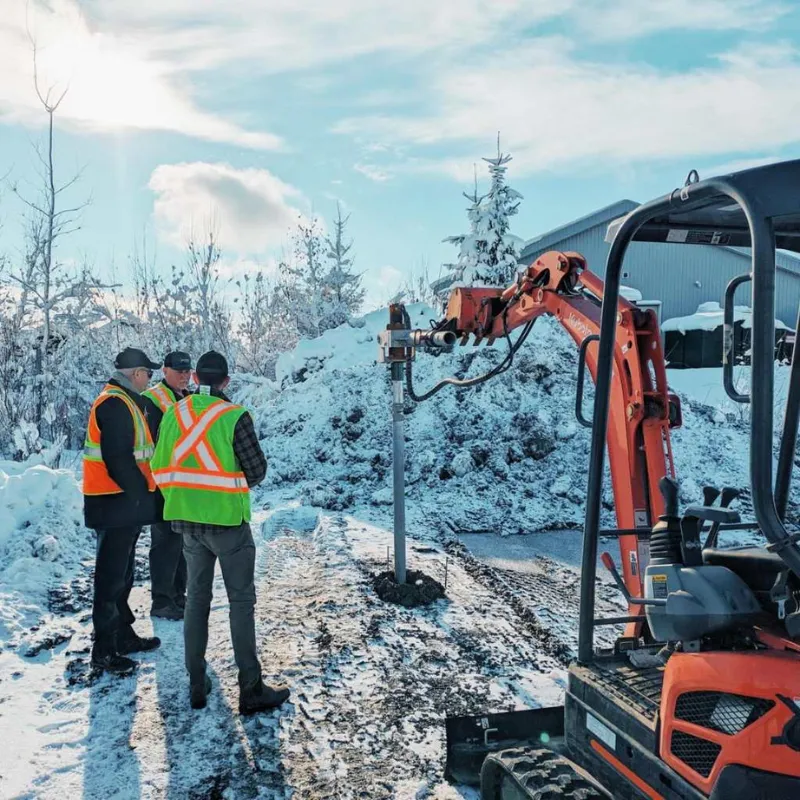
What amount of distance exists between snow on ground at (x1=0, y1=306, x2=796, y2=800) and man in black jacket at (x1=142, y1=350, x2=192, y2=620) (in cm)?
20

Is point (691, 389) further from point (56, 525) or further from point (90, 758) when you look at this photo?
point (90, 758)

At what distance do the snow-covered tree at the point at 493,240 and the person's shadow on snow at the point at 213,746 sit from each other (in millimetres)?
14936

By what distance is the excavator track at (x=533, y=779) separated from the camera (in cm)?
239

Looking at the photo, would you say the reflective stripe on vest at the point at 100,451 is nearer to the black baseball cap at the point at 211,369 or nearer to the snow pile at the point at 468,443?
the black baseball cap at the point at 211,369

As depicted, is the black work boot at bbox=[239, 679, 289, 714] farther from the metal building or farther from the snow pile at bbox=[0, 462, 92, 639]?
the metal building

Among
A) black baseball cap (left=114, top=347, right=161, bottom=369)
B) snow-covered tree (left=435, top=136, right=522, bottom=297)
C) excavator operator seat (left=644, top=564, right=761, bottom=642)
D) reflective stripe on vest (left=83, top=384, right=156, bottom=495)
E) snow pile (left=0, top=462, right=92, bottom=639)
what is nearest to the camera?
excavator operator seat (left=644, top=564, right=761, bottom=642)

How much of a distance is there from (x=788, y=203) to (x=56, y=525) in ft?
25.0

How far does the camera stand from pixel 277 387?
54.8 feet

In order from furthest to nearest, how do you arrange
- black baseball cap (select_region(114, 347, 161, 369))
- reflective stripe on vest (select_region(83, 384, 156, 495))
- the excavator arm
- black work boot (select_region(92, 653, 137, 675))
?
black baseball cap (select_region(114, 347, 161, 369)) < reflective stripe on vest (select_region(83, 384, 156, 495)) < black work boot (select_region(92, 653, 137, 675)) < the excavator arm

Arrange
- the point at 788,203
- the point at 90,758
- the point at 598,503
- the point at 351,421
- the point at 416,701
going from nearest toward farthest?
the point at 788,203 < the point at 598,503 < the point at 90,758 < the point at 416,701 < the point at 351,421

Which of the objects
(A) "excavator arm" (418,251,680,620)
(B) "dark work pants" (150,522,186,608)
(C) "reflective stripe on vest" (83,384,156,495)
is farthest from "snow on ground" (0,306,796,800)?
(A) "excavator arm" (418,251,680,620)

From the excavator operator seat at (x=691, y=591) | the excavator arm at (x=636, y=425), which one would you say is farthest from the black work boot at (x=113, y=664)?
the excavator operator seat at (x=691, y=591)

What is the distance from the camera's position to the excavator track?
239 cm

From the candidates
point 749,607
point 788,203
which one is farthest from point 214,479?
point 788,203
